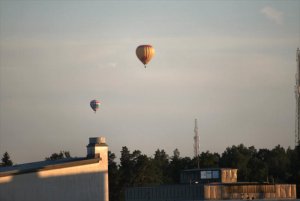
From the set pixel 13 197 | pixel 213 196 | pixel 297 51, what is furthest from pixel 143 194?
pixel 297 51

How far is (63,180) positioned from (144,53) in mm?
43490

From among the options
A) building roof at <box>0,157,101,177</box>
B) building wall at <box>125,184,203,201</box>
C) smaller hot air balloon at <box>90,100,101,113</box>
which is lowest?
building wall at <box>125,184,203,201</box>

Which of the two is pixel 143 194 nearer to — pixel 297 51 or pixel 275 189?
pixel 275 189

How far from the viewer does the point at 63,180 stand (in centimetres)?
10238

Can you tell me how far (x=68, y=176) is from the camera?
338 feet

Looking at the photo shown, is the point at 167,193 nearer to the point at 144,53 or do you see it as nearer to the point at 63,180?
the point at 144,53

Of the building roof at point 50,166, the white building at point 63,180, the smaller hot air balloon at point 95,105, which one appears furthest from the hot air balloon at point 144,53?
the building roof at point 50,166

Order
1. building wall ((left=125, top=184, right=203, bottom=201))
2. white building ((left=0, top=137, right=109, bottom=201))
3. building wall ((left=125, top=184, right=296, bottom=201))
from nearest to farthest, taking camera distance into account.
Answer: white building ((left=0, top=137, right=109, bottom=201)) < building wall ((left=125, top=184, right=296, bottom=201)) < building wall ((left=125, top=184, right=203, bottom=201))

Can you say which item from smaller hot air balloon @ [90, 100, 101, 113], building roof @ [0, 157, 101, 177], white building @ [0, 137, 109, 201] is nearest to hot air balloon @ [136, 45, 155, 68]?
smaller hot air balloon @ [90, 100, 101, 113]

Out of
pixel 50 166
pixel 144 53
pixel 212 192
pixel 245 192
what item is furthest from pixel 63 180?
pixel 144 53

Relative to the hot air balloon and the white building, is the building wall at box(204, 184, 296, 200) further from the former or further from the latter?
the hot air balloon

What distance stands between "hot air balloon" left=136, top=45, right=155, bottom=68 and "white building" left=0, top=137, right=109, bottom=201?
33482 millimetres

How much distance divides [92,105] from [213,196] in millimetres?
31840

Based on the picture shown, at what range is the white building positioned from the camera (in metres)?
96.7
